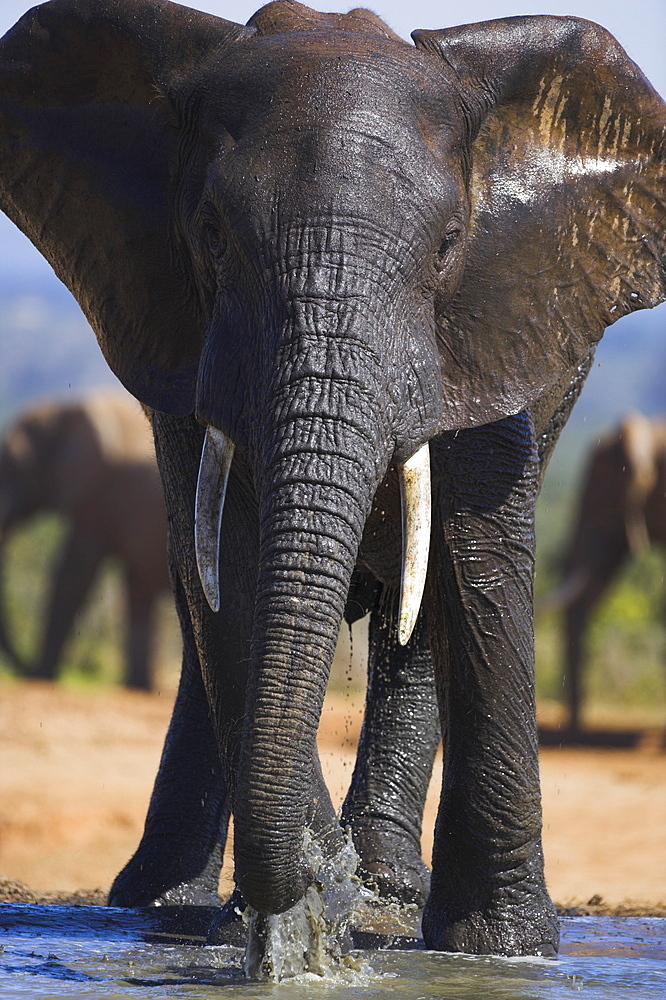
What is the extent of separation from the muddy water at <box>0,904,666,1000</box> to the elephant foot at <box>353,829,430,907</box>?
1.57 feet

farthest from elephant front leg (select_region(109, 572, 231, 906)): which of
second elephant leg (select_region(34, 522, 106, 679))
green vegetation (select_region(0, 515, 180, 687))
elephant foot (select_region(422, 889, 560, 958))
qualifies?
second elephant leg (select_region(34, 522, 106, 679))

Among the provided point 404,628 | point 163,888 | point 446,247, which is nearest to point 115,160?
point 446,247

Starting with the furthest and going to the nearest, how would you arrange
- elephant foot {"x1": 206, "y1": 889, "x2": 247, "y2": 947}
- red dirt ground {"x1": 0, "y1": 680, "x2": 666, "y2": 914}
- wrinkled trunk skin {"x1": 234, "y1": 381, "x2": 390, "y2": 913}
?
red dirt ground {"x1": 0, "y1": 680, "x2": 666, "y2": 914} → elephant foot {"x1": 206, "y1": 889, "x2": 247, "y2": 947} → wrinkled trunk skin {"x1": 234, "y1": 381, "x2": 390, "y2": 913}

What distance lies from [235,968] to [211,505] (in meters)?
1.01

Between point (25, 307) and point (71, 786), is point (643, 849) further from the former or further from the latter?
point (25, 307)

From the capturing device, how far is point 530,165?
3740 millimetres

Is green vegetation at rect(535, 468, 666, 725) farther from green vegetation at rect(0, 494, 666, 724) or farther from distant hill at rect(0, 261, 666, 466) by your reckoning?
distant hill at rect(0, 261, 666, 466)

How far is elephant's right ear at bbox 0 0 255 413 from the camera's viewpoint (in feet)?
12.3

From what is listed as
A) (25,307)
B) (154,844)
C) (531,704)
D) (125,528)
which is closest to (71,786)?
(154,844)

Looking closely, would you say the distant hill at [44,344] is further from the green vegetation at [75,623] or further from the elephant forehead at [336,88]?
the elephant forehead at [336,88]

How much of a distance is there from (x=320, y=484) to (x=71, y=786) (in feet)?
17.6

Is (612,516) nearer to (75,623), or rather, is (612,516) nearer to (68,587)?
(68,587)

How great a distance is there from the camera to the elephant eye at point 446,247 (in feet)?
11.4

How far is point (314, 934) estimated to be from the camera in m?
3.71
